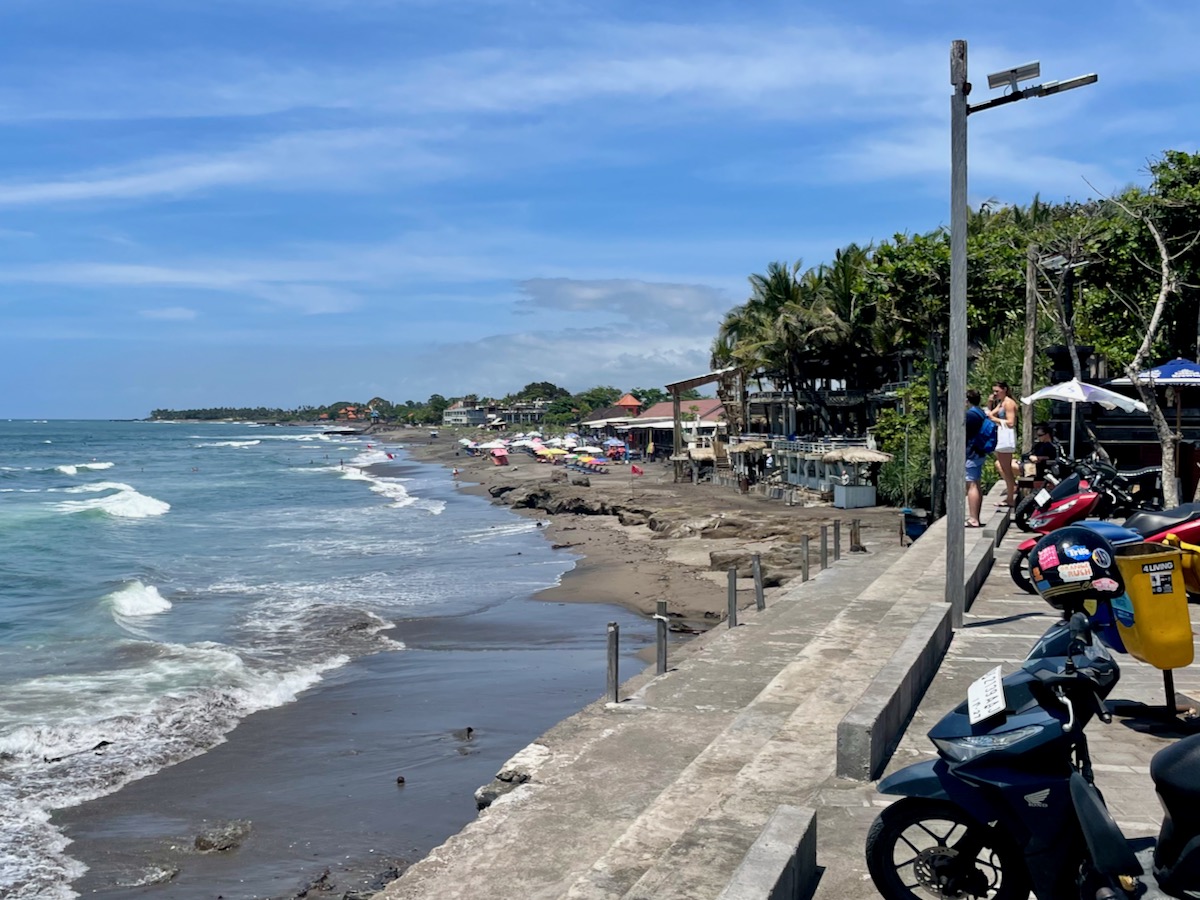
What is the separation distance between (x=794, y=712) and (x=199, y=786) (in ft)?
21.1

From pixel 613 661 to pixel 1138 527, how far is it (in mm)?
4530

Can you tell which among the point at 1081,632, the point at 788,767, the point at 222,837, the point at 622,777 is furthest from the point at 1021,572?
the point at 222,837

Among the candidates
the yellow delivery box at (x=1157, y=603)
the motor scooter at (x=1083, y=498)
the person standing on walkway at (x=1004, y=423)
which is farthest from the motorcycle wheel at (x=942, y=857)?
the person standing on walkway at (x=1004, y=423)

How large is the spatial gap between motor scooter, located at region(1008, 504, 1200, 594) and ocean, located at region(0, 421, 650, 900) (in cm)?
500

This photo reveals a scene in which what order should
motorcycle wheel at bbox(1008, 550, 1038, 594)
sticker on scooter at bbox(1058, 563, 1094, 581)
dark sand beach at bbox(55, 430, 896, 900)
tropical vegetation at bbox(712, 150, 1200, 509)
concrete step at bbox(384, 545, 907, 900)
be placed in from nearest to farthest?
sticker on scooter at bbox(1058, 563, 1094, 581), concrete step at bbox(384, 545, 907, 900), dark sand beach at bbox(55, 430, 896, 900), motorcycle wheel at bbox(1008, 550, 1038, 594), tropical vegetation at bbox(712, 150, 1200, 509)

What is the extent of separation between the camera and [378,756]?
11250mm

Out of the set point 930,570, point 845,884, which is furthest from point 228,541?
point 845,884

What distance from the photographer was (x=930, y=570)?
35.7ft

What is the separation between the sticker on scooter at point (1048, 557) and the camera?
5641mm

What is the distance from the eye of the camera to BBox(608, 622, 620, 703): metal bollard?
984 centimetres

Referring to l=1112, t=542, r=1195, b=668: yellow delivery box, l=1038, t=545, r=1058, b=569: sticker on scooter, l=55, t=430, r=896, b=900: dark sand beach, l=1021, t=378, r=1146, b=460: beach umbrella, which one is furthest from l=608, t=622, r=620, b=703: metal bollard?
l=1021, t=378, r=1146, b=460: beach umbrella

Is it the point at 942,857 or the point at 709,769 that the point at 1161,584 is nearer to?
the point at 942,857

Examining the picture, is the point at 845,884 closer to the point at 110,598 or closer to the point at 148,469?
the point at 110,598

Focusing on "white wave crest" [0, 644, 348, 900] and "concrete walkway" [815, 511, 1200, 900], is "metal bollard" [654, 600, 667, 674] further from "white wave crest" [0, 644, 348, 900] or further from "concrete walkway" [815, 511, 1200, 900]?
"white wave crest" [0, 644, 348, 900]
